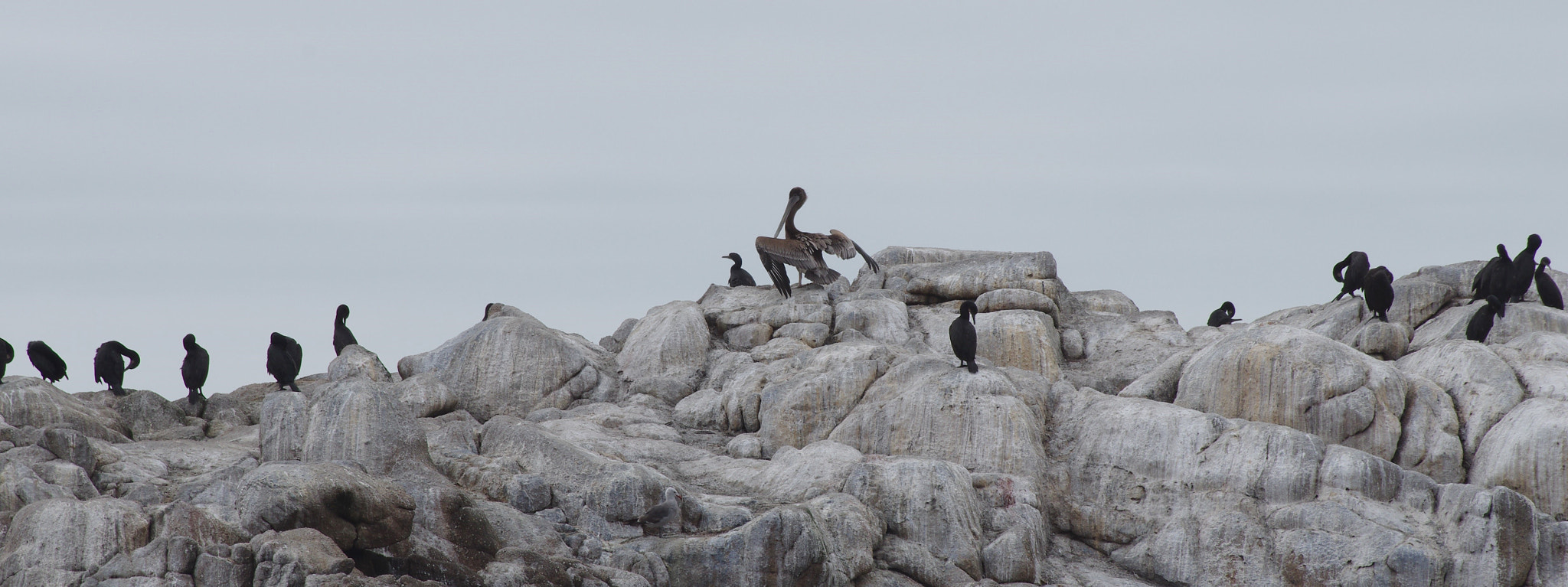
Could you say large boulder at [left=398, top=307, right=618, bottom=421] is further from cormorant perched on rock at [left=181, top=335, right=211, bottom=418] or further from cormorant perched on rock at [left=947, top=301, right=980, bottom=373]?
cormorant perched on rock at [left=947, top=301, right=980, bottom=373]

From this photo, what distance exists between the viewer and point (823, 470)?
18.2 m

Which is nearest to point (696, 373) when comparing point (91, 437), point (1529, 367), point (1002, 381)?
point (1002, 381)

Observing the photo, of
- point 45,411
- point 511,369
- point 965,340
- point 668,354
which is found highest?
point 965,340

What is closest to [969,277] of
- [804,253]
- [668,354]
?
[804,253]

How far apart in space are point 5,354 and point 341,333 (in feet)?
18.1

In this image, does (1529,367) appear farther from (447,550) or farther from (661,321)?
(447,550)

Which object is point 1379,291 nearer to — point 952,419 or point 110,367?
point 952,419

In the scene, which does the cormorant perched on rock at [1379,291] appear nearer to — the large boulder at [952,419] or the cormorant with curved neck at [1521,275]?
the cormorant with curved neck at [1521,275]

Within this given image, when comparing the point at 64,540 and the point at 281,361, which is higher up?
the point at 281,361

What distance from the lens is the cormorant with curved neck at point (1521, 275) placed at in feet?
74.5

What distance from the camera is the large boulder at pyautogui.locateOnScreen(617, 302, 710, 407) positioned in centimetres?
2312

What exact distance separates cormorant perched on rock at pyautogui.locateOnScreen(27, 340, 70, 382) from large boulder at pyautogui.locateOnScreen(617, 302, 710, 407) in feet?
28.8

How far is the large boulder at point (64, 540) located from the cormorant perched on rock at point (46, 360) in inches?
326

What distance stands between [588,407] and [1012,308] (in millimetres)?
8041
